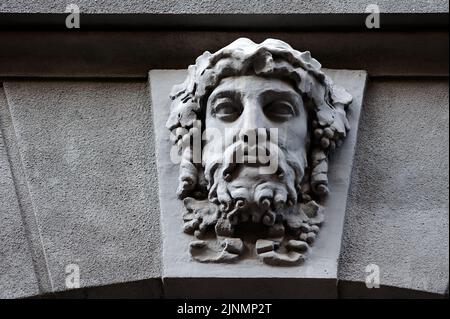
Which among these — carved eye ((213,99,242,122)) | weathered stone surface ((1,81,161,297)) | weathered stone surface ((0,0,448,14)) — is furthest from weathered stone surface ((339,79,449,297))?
weathered stone surface ((1,81,161,297))

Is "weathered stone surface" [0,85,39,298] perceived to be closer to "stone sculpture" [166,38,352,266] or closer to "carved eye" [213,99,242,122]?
"stone sculpture" [166,38,352,266]

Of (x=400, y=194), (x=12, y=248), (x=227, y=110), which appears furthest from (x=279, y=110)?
(x=12, y=248)

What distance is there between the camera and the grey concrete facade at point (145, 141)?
2.98 m

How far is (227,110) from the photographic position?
3012mm

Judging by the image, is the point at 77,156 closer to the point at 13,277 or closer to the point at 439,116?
the point at 13,277

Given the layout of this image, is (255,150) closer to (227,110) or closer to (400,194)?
(227,110)

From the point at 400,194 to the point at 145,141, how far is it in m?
0.69

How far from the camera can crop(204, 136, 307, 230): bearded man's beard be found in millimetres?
2887

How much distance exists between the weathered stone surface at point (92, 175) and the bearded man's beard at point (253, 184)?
0.24 metres

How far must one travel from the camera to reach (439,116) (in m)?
3.24

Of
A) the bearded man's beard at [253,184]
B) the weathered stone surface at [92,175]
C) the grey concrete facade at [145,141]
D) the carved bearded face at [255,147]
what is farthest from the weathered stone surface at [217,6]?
the bearded man's beard at [253,184]

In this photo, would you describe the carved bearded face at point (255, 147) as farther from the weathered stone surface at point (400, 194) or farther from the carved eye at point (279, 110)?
the weathered stone surface at point (400, 194)

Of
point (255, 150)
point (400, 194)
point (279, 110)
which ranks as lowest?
point (400, 194)
